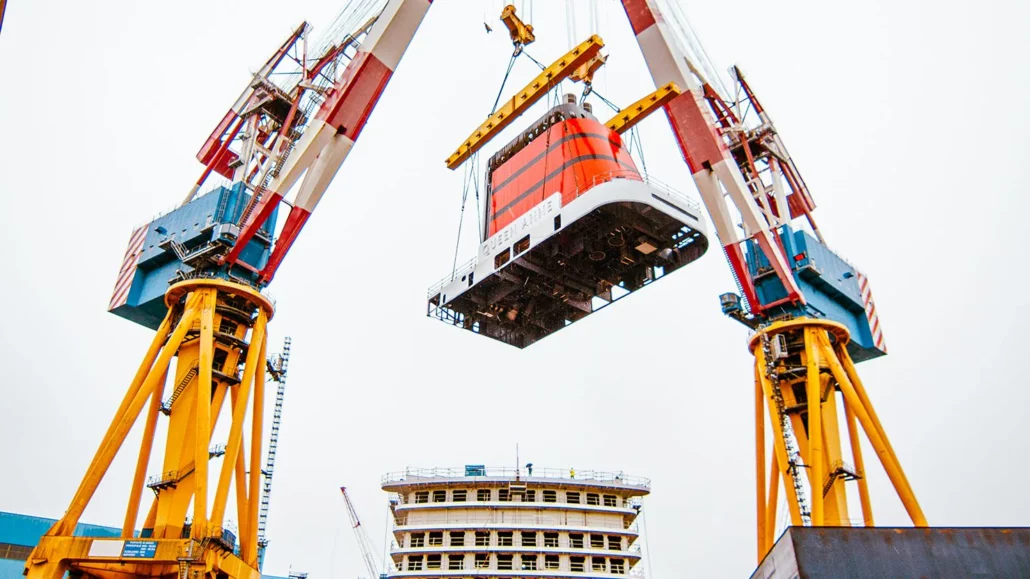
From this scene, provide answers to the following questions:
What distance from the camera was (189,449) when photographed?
19750mm

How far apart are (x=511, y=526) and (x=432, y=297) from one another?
2150cm

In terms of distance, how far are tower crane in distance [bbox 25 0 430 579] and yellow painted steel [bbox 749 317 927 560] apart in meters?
16.2

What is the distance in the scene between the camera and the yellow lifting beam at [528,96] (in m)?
25.5

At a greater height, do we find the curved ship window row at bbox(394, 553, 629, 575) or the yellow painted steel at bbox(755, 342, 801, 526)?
the yellow painted steel at bbox(755, 342, 801, 526)

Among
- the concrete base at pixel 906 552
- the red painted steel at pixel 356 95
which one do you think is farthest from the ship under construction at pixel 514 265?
the concrete base at pixel 906 552

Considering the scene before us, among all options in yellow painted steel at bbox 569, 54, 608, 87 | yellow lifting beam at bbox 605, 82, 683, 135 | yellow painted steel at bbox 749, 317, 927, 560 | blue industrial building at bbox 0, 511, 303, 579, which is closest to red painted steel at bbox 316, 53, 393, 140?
yellow painted steel at bbox 569, 54, 608, 87

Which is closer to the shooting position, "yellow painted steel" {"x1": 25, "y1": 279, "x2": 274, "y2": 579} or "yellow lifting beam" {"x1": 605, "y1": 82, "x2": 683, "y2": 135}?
"yellow painted steel" {"x1": 25, "y1": 279, "x2": 274, "y2": 579}

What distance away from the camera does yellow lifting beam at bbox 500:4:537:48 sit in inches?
1063

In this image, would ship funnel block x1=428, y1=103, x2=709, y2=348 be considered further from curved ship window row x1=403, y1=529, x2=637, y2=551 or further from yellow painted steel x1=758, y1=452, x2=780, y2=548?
curved ship window row x1=403, y1=529, x2=637, y2=551

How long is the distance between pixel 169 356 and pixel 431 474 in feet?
86.0

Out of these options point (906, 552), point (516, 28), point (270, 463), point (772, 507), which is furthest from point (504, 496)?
point (906, 552)

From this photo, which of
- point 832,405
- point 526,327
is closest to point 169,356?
point 526,327

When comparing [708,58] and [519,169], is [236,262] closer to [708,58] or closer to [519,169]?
[519,169]

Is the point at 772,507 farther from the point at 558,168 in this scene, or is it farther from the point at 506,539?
the point at 506,539
